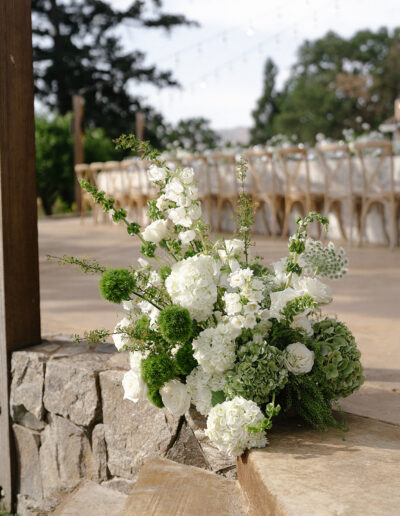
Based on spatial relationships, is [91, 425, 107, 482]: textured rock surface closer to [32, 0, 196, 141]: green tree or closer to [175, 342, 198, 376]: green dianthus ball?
[175, 342, 198, 376]: green dianthus ball

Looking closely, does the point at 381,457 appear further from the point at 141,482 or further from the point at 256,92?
the point at 256,92

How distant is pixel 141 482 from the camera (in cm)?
195

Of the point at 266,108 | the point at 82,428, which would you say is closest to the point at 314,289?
the point at 82,428

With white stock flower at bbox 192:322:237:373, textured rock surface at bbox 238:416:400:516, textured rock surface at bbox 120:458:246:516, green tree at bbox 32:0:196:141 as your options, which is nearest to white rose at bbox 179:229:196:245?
white stock flower at bbox 192:322:237:373

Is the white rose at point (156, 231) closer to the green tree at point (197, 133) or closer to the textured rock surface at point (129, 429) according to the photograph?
the textured rock surface at point (129, 429)

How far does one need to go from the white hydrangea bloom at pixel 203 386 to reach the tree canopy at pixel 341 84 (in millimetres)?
29602

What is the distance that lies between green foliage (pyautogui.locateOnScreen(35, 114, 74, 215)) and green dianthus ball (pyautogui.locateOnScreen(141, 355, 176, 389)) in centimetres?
1152

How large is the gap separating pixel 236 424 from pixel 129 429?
846 millimetres

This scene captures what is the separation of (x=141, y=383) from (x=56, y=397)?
0.85 metres

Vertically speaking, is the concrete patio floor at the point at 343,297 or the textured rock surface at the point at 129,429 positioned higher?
the concrete patio floor at the point at 343,297

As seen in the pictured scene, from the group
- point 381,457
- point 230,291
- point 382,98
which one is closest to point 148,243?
point 230,291

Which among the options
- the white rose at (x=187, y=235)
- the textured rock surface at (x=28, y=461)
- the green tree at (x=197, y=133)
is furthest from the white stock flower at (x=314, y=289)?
the green tree at (x=197, y=133)

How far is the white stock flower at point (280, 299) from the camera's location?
174 cm

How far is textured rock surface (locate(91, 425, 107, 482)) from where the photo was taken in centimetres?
251
